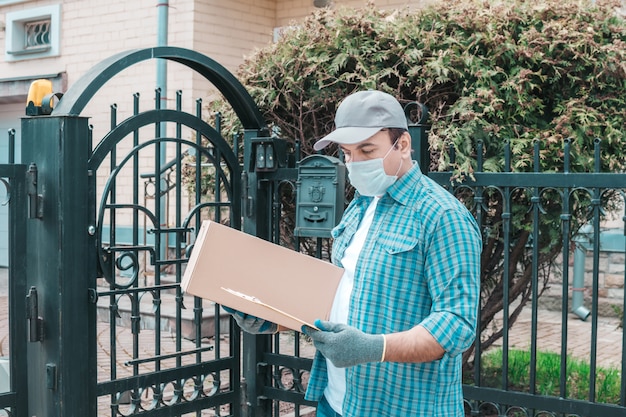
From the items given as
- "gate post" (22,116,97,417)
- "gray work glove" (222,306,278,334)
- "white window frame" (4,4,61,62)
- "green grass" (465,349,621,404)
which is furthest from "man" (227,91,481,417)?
"white window frame" (4,4,61,62)

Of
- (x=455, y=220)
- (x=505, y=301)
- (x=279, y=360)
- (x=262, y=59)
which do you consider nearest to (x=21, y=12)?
(x=262, y=59)

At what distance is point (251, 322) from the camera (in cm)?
261

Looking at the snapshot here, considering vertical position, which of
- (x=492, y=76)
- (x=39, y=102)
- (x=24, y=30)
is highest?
(x=24, y=30)

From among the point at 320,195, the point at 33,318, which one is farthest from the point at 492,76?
the point at 33,318

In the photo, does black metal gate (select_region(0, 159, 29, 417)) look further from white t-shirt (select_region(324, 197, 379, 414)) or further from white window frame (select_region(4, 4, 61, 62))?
white window frame (select_region(4, 4, 61, 62))

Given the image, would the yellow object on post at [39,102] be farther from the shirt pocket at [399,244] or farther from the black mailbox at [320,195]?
the shirt pocket at [399,244]

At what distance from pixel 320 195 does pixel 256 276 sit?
5.28 ft

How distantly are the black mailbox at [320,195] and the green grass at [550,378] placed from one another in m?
1.74

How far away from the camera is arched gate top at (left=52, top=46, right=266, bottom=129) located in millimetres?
3490

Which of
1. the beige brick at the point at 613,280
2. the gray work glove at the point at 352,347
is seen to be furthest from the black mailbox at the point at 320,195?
the beige brick at the point at 613,280

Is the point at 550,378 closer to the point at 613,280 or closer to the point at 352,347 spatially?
the point at 352,347

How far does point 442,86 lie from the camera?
4.34 meters

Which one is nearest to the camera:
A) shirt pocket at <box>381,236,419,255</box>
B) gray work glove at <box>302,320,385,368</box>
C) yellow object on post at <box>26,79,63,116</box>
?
gray work glove at <box>302,320,385,368</box>

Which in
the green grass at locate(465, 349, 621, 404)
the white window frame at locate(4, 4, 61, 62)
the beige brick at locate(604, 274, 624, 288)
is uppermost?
the white window frame at locate(4, 4, 61, 62)
